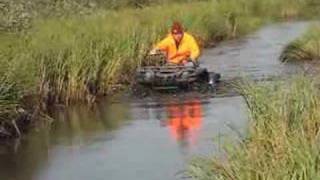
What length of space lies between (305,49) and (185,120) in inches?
376

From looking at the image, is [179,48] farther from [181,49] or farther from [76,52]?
[76,52]

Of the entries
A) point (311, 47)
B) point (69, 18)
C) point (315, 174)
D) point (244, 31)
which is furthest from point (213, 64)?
point (315, 174)

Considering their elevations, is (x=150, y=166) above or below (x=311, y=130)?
below

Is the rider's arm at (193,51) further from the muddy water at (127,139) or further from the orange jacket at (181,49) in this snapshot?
the muddy water at (127,139)

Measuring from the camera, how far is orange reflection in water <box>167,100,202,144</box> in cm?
1505

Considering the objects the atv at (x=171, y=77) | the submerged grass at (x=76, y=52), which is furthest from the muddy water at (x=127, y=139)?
the submerged grass at (x=76, y=52)

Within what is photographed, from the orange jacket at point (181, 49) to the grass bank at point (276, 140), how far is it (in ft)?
29.9

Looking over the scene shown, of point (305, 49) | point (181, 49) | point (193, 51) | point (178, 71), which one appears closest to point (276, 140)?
point (178, 71)

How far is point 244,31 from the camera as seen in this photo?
36.6m

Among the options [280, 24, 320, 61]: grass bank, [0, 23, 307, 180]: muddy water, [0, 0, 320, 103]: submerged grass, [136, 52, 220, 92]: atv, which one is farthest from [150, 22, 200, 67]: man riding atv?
[280, 24, 320, 61]: grass bank

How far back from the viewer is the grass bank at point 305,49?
82.2 feet

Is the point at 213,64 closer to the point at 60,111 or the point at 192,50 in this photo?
the point at 192,50

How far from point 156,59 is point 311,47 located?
5667mm

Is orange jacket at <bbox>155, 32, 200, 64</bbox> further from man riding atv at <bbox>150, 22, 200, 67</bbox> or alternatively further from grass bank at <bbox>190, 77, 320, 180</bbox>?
grass bank at <bbox>190, 77, 320, 180</bbox>
